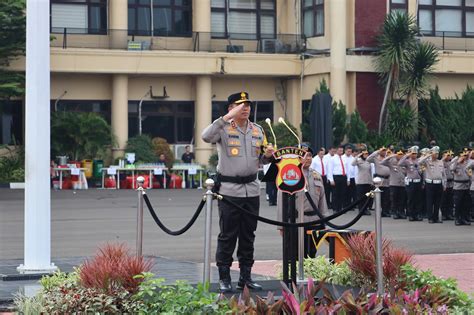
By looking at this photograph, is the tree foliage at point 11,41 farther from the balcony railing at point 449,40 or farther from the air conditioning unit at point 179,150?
the balcony railing at point 449,40

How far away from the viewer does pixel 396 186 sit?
26.7 m

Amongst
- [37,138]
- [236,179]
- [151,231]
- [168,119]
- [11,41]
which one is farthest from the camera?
[168,119]

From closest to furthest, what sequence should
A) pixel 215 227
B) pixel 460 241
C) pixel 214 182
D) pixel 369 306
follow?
pixel 369 306 < pixel 214 182 < pixel 460 241 < pixel 215 227

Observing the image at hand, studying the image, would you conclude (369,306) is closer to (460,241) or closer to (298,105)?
(460,241)

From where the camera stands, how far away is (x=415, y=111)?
40906mm

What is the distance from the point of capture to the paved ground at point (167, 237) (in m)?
15.2

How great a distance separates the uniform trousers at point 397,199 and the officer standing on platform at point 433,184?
0.96 m

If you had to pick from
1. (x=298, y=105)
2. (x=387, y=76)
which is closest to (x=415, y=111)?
(x=387, y=76)

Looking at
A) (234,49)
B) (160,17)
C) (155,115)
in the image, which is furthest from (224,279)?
(160,17)

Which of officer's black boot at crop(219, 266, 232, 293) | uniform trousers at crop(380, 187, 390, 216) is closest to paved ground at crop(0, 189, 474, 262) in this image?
uniform trousers at crop(380, 187, 390, 216)

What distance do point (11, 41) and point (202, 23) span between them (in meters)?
8.21

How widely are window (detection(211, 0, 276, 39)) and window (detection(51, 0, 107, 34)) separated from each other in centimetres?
476

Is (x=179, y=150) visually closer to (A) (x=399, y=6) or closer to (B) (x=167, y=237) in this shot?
(A) (x=399, y=6)

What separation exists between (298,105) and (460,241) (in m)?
23.6
